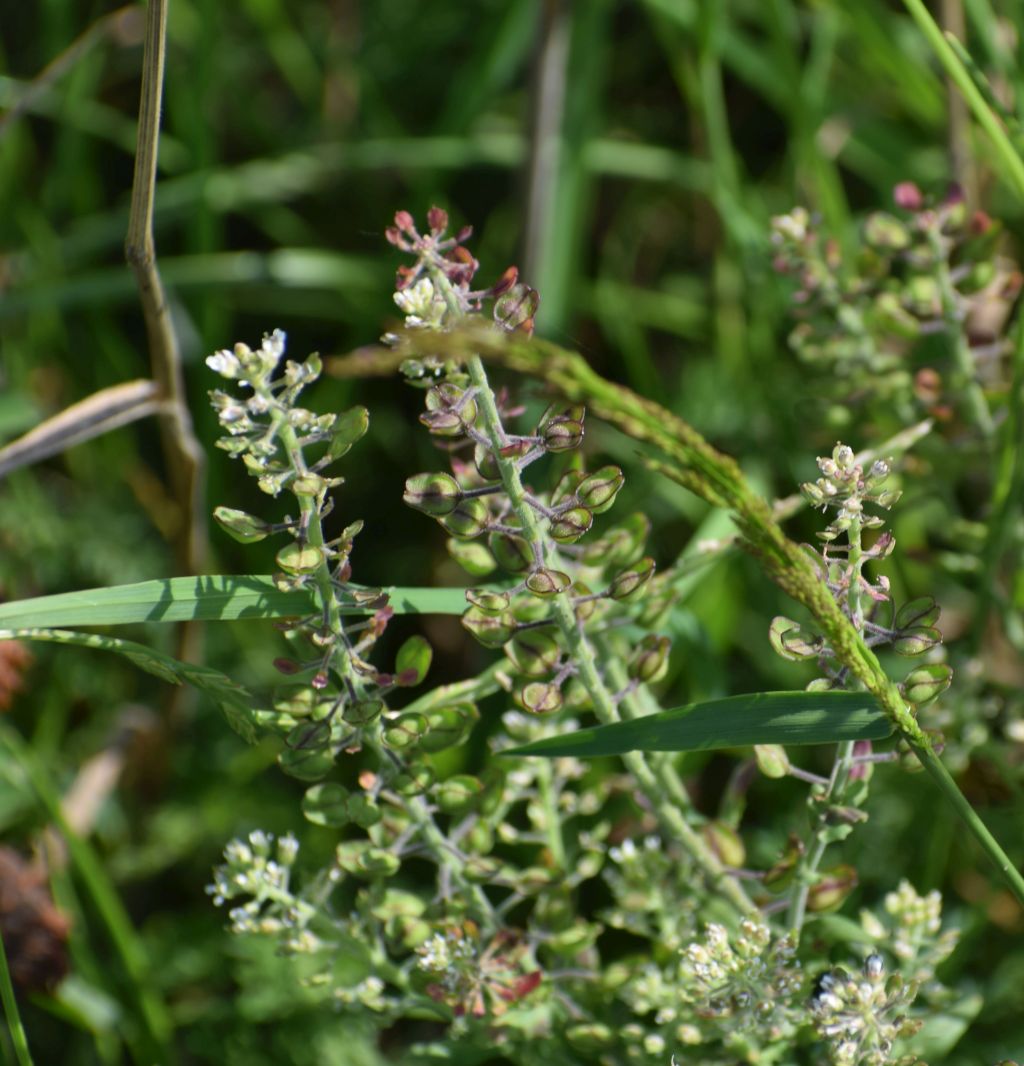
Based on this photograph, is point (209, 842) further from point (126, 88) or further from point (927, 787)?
point (126, 88)

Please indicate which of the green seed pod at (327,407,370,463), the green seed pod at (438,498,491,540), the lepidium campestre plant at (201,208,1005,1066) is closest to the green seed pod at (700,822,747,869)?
the lepidium campestre plant at (201,208,1005,1066)

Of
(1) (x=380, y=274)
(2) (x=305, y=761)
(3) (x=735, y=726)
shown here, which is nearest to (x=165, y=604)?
(2) (x=305, y=761)

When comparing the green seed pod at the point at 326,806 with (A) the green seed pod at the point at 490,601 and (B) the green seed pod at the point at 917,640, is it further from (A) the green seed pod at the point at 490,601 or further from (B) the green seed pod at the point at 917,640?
(B) the green seed pod at the point at 917,640

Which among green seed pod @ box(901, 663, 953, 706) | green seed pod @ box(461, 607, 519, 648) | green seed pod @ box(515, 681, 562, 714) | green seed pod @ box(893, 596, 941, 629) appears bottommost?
green seed pod @ box(901, 663, 953, 706)

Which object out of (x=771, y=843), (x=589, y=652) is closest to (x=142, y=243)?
(x=589, y=652)

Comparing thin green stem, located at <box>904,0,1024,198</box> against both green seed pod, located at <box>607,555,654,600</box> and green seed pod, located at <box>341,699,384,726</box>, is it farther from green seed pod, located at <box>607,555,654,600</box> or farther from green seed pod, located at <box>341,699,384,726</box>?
green seed pod, located at <box>341,699,384,726</box>
